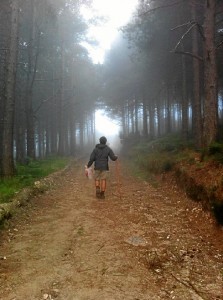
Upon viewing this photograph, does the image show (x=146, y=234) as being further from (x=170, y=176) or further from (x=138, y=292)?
(x=170, y=176)

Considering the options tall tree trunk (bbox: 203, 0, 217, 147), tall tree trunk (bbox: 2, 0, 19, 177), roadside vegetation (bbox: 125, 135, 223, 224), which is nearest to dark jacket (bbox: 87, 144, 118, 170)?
roadside vegetation (bbox: 125, 135, 223, 224)

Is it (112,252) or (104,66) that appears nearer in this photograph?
(112,252)

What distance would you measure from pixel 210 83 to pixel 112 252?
26.1ft

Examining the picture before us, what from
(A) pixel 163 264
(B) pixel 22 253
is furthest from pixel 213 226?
(B) pixel 22 253

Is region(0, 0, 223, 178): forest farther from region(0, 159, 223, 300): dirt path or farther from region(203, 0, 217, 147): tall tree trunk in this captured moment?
region(0, 159, 223, 300): dirt path

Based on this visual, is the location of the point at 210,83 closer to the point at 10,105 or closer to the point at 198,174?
the point at 198,174

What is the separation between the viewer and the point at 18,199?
911cm

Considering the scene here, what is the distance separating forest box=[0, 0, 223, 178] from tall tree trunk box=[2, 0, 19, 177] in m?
0.04

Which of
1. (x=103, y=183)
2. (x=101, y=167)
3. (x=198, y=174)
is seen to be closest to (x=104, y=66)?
(x=101, y=167)

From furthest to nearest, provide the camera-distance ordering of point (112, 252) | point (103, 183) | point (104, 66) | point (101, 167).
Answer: point (104, 66) → point (101, 167) → point (103, 183) → point (112, 252)

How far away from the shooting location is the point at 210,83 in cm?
1180

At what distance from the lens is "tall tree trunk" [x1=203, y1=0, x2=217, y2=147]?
11.7 m

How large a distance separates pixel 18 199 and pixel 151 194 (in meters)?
4.61

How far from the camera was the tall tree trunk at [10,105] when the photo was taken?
1248 centimetres
